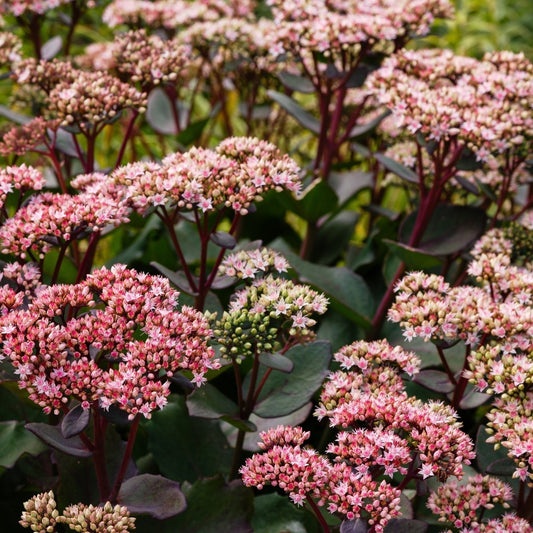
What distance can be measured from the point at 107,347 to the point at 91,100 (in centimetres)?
86

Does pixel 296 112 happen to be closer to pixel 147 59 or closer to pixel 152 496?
pixel 147 59

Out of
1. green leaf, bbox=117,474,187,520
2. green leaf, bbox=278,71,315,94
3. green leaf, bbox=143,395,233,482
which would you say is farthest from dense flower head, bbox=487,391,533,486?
green leaf, bbox=278,71,315,94

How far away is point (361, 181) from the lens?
286 cm

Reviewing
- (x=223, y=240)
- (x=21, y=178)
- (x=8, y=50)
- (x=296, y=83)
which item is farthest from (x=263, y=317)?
(x=8, y=50)

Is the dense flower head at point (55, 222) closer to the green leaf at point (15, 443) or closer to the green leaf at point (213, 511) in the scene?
the green leaf at point (15, 443)

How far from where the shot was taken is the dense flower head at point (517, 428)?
139cm

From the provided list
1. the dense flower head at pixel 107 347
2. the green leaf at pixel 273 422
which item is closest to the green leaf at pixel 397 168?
the green leaf at pixel 273 422

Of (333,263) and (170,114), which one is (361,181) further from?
(170,114)

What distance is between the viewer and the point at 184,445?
199 centimetres

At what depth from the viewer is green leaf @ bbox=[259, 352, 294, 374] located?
1.57 m

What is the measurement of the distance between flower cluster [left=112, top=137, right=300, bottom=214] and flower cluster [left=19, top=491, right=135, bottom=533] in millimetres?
658

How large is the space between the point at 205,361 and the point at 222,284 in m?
0.46

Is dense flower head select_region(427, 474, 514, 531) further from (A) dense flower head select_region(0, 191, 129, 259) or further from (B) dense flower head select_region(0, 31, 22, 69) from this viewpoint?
(B) dense flower head select_region(0, 31, 22, 69)

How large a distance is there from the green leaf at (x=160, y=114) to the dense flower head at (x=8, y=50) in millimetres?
781
